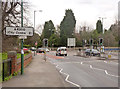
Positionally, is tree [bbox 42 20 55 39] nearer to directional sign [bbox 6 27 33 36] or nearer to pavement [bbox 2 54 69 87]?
directional sign [bbox 6 27 33 36]

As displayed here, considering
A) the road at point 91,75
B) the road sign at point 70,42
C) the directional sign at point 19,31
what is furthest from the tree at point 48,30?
the directional sign at point 19,31

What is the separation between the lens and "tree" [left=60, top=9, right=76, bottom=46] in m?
72.7

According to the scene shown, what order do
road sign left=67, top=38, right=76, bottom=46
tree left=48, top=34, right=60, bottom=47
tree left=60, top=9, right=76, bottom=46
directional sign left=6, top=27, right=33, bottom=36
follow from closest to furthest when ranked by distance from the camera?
directional sign left=6, top=27, right=33, bottom=36, road sign left=67, top=38, right=76, bottom=46, tree left=60, top=9, right=76, bottom=46, tree left=48, top=34, right=60, bottom=47

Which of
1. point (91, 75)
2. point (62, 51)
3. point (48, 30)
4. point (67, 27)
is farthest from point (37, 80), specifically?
point (48, 30)

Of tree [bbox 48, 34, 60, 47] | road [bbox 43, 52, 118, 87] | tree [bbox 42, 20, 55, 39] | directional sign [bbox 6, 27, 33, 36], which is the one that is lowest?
road [bbox 43, 52, 118, 87]

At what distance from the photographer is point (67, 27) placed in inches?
2867

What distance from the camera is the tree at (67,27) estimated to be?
72.7 metres

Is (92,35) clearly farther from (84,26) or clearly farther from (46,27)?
(46,27)

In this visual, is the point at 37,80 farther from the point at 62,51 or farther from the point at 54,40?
the point at 54,40

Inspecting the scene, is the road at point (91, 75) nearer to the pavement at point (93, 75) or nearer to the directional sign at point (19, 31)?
the pavement at point (93, 75)

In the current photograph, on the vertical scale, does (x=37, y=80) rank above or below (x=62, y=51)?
below

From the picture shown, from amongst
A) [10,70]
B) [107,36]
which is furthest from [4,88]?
[107,36]

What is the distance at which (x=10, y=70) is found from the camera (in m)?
10.2

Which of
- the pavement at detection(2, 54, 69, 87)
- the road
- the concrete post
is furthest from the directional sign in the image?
the road
